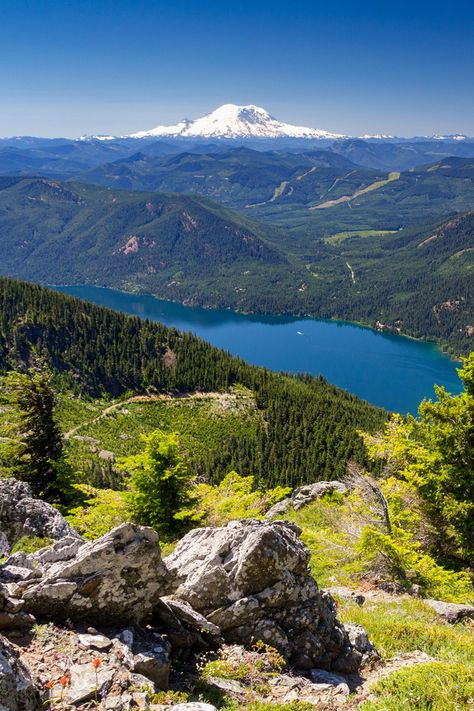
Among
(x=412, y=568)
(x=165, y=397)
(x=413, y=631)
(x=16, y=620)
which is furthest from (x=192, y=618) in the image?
(x=165, y=397)

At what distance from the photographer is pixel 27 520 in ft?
74.4

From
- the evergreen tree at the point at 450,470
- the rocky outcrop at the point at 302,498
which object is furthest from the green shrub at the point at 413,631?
the rocky outcrop at the point at 302,498

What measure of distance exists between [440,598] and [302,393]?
104m

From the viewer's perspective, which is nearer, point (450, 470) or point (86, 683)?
point (86, 683)

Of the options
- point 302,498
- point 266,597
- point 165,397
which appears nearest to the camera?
point 266,597

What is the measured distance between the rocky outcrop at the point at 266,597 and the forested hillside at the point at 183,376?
6714 centimetres

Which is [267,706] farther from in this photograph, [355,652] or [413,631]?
[413,631]

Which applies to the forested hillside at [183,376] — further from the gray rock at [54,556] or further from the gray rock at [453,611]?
the gray rock at [54,556]

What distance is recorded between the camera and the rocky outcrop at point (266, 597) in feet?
39.8

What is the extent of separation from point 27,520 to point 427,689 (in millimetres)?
19779

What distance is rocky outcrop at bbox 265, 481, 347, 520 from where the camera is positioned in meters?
40.6

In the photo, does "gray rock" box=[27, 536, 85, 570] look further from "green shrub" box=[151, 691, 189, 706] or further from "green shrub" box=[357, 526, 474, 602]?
"green shrub" box=[357, 526, 474, 602]

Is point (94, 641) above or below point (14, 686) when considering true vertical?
below

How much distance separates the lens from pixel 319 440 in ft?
310
